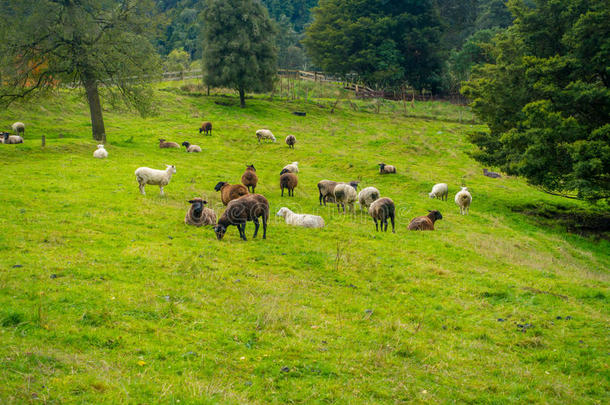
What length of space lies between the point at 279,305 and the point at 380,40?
8015 cm

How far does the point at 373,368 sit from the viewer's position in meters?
8.45

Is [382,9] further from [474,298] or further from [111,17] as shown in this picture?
[474,298]

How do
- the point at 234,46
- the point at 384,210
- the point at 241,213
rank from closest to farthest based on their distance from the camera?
the point at 241,213
the point at 384,210
the point at 234,46

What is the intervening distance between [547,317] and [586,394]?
11.3 ft

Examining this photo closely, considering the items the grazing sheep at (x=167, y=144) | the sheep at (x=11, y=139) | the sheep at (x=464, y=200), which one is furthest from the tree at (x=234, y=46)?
the sheep at (x=464, y=200)

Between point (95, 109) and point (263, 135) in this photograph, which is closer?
point (95, 109)

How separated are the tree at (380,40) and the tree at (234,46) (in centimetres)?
2696

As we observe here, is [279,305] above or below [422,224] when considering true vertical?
above

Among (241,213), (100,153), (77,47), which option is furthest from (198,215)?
(77,47)

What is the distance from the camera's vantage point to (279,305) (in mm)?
10703

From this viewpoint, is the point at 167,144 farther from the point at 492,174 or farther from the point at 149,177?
the point at 492,174

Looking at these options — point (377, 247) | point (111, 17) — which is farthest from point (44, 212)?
point (111, 17)

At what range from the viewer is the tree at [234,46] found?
5603 cm

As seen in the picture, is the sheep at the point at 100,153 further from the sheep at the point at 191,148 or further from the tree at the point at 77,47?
the sheep at the point at 191,148
